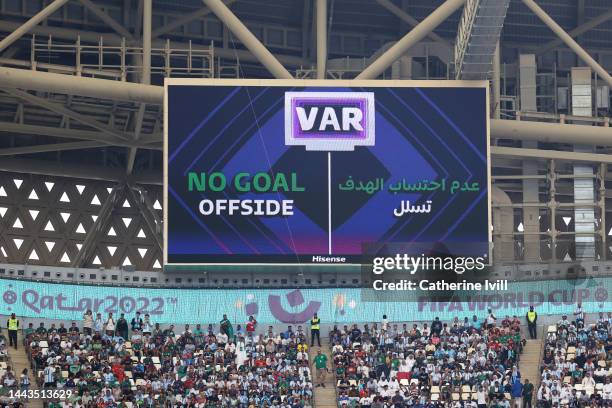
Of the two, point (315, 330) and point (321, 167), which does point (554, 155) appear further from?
point (315, 330)

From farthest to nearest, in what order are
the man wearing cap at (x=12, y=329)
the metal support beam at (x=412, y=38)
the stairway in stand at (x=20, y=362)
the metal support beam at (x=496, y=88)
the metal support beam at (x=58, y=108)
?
the metal support beam at (x=496, y=88)
the metal support beam at (x=58, y=108)
the metal support beam at (x=412, y=38)
the man wearing cap at (x=12, y=329)
the stairway in stand at (x=20, y=362)

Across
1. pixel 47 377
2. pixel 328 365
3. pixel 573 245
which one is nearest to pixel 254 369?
pixel 328 365

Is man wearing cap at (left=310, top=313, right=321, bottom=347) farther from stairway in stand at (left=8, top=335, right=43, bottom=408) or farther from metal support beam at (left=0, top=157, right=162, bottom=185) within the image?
metal support beam at (left=0, top=157, right=162, bottom=185)

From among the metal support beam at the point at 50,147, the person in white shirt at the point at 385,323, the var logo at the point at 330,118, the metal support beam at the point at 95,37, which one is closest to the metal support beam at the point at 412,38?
the var logo at the point at 330,118

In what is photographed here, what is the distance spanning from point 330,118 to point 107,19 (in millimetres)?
10585

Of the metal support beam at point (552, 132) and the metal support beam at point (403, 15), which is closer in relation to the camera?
the metal support beam at point (552, 132)

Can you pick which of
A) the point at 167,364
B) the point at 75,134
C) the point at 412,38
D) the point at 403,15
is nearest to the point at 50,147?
the point at 75,134

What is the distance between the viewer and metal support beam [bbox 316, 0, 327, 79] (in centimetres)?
6084

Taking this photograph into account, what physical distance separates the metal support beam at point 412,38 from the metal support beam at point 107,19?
10.6 metres

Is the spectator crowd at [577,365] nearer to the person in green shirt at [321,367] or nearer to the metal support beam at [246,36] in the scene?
the person in green shirt at [321,367]

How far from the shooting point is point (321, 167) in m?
59.9

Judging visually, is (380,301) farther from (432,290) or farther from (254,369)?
(254,369)

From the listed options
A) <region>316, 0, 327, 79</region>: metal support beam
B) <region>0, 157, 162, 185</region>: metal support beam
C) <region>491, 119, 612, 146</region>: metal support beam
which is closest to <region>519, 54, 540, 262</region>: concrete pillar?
<region>491, 119, 612, 146</region>: metal support beam

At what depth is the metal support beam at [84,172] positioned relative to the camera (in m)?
71.7
